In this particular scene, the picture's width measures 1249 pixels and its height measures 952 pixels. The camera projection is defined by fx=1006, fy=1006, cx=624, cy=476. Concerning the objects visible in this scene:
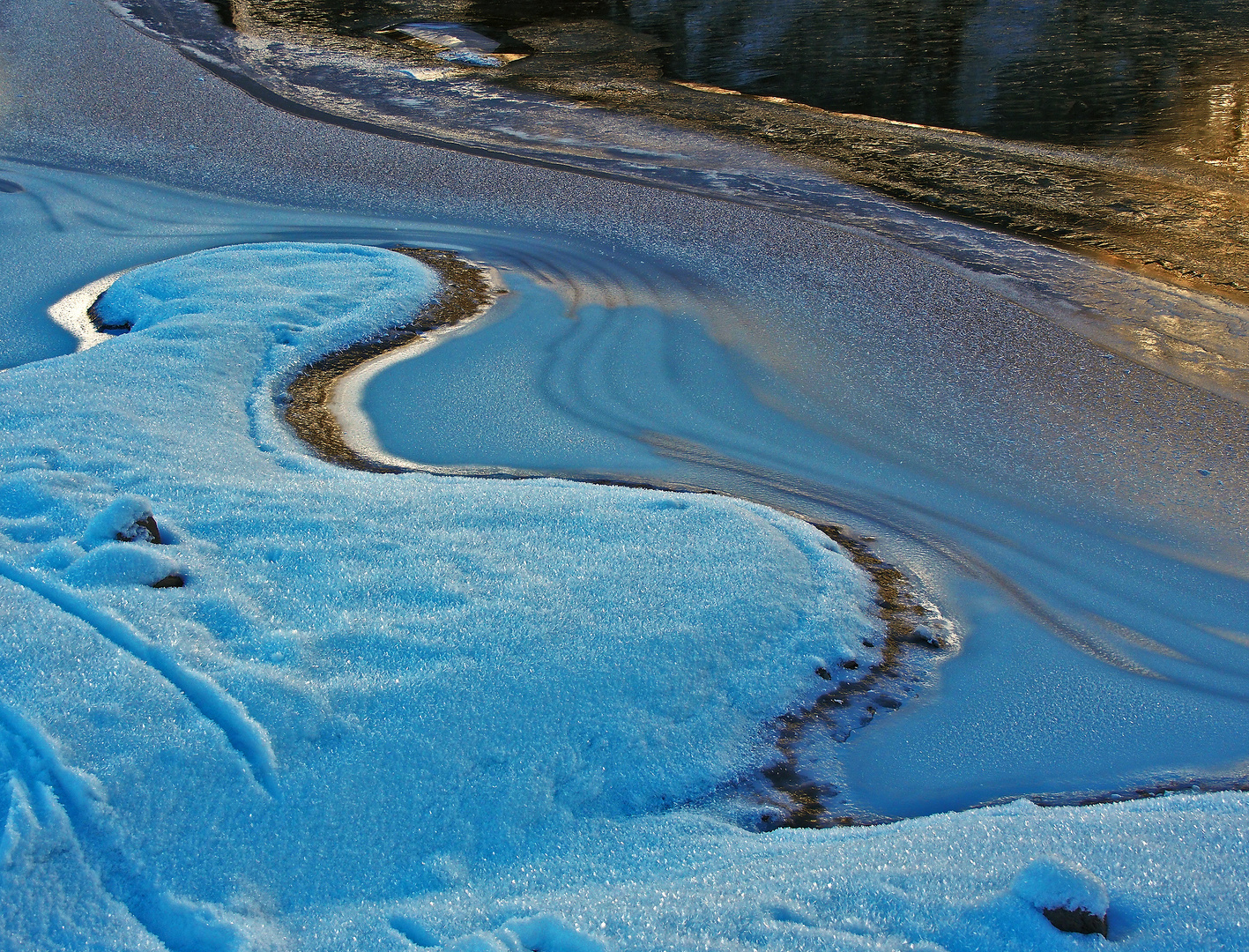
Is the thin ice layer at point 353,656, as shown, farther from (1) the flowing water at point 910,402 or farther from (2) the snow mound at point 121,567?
(1) the flowing water at point 910,402

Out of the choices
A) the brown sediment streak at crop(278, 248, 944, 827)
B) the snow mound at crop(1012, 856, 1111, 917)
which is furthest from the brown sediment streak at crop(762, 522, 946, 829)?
the snow mound at crop(1012, 856, 1111, 917)

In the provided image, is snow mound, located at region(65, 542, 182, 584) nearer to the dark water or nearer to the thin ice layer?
the thin ice layer

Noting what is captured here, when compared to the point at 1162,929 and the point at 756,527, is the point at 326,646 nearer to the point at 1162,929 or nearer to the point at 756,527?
the point at 756,527

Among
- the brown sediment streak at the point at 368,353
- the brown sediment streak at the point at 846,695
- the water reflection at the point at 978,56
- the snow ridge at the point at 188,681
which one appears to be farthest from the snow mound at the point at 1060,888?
the water reflection at the point at 978,56

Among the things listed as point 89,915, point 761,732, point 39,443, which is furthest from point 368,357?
point 89,915

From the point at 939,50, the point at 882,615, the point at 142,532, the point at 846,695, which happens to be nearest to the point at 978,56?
the point at 939,50

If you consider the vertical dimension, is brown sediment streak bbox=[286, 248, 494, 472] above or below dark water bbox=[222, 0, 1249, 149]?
below
